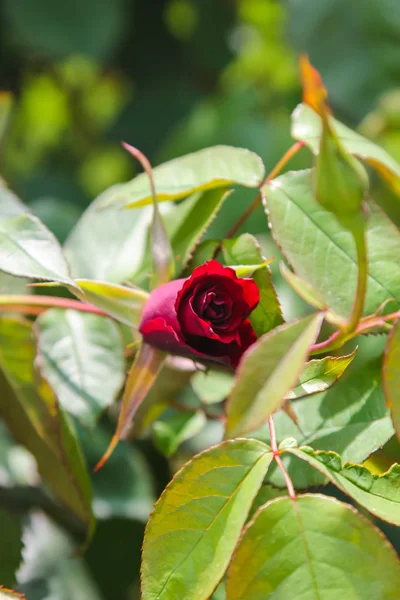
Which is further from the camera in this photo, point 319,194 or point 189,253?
point 189,253

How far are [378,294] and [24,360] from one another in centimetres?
27

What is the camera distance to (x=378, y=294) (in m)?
0.43

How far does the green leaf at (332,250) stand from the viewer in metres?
0.42

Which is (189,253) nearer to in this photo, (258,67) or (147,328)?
(147,328)

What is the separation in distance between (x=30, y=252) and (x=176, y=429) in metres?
0.23

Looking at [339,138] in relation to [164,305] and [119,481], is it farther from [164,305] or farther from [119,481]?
[119,481]

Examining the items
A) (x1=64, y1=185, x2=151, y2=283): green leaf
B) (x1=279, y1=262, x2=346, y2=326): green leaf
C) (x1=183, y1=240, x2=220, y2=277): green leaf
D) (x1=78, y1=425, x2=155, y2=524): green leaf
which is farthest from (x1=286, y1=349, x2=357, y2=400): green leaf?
(x1=78, y1=425, x2=155, y2=524): green leaf

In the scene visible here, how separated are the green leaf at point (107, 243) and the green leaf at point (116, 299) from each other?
177 mm

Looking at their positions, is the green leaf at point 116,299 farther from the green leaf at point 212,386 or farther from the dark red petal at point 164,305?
the green leaf at point 212,386

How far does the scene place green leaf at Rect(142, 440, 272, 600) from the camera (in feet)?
1.19

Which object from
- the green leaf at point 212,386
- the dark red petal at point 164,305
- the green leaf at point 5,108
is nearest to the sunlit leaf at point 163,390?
the green leaf at point 212,386

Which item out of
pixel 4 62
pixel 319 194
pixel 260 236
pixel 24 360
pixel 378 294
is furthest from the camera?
pixel 4 62

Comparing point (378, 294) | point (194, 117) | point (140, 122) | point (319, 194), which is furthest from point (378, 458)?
point (140, 122)

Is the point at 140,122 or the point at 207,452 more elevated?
the point at 207,452
